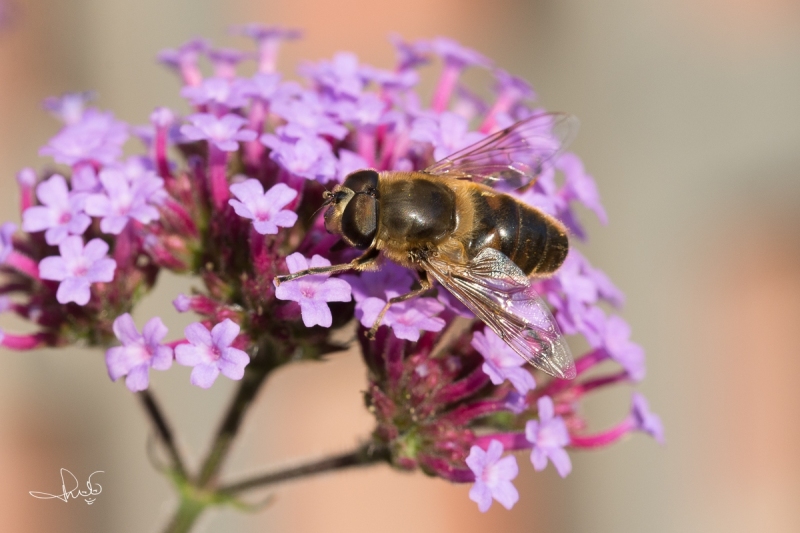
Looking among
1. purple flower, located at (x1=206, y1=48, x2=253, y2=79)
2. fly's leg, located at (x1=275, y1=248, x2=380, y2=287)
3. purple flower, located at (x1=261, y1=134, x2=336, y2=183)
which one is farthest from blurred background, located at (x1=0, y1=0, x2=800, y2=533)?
fly's leg, located at (x1=275, y1=248, x2=380, y2=287)

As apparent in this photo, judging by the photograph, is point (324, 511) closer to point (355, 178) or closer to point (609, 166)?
point (609, 166)

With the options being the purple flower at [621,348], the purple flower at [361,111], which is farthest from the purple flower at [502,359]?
the purple flower at [361,111]

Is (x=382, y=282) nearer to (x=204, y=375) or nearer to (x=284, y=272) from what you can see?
(x=284, y=272)

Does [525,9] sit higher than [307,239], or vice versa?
[307,239]

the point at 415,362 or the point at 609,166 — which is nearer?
the point at 415,362

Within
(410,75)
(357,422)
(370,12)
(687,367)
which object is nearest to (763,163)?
(687,367)

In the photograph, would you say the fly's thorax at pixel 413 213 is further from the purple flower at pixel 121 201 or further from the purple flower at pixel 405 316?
the purple flower at pixel 121 201
